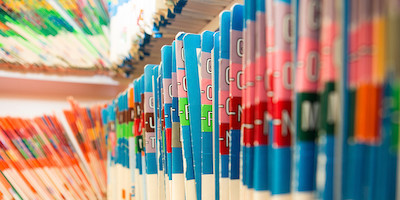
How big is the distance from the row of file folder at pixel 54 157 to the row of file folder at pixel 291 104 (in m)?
0.93

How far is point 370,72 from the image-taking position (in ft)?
0.89

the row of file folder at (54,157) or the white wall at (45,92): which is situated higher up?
the white wall at (45,92)

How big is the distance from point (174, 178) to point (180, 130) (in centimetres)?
10

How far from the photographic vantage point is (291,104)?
0.35 metres

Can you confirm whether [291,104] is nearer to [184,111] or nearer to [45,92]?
[184,111]

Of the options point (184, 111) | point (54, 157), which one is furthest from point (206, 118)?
point (54, 157)

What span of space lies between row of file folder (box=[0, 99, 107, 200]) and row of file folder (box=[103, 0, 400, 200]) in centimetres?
93

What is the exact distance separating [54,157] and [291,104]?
51.2 inches

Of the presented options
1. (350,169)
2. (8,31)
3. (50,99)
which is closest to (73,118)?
(50,99)

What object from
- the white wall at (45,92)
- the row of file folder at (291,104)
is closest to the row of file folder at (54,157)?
the white wall at (45,92)

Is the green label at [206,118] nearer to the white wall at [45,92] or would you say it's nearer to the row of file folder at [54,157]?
the row of file folder at [54,157]

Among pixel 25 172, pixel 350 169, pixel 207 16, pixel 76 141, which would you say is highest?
pixel 207 16

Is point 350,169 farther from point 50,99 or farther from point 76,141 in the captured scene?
point 50,99

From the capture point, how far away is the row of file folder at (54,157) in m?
1.28
